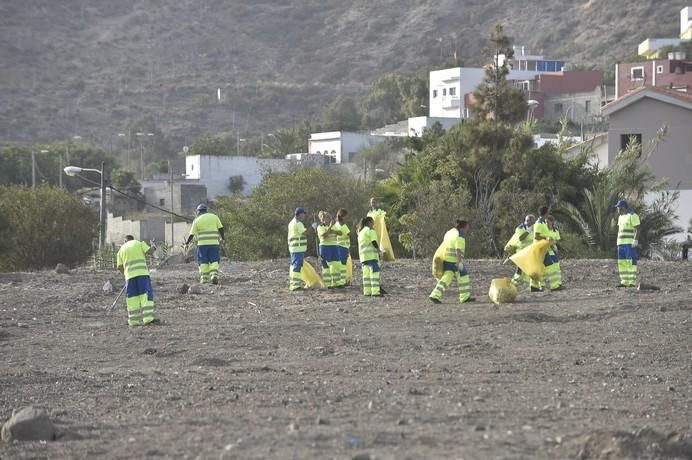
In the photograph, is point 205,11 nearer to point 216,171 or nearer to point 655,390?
point 216,171

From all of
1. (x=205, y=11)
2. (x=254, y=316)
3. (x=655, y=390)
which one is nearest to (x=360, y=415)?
(x=655, y=390)

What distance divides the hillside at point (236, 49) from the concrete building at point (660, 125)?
82.8 metres

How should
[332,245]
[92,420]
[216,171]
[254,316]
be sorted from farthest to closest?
[216,171] → [332,245] → [254,316] → [92,420]

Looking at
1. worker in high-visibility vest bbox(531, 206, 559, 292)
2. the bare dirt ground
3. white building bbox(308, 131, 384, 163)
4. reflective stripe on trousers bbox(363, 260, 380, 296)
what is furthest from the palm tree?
white building bbox(308, 131, 384, 163)

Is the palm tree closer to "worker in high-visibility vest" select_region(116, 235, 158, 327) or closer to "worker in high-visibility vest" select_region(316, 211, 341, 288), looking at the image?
"worker in high-visibility vest" select_region(316, 211, 341, 288)

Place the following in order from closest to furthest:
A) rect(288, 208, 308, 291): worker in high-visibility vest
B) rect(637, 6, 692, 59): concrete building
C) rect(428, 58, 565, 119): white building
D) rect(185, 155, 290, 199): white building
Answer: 1. rect(288, 208, 308, 291): worker in high-visibility vest
2. rect(185, 155, 290, 199): white building
3. rect(428, 58, 565, 119): white building
4. rect(637, 6, 692, 59): concrete building

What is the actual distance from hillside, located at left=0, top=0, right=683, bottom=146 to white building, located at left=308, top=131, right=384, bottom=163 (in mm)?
31625

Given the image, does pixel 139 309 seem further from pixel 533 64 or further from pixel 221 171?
pixel 533 64

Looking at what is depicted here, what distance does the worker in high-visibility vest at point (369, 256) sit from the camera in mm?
23094

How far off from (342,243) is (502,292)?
13.2 ft

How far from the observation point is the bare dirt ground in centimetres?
1006

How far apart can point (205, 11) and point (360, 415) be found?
169 meters

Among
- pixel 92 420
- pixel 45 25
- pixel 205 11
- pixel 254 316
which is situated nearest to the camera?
pixel 92 420

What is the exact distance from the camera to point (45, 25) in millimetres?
157750
